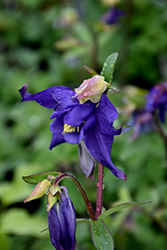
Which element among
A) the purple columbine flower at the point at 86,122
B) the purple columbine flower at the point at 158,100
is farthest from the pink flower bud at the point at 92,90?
the purple columbine flower at the point at 158,100

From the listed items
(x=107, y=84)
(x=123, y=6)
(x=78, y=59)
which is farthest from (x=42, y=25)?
(x=107, y=84)

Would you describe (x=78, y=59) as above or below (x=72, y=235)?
above

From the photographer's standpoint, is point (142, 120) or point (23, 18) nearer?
point (142, 120)

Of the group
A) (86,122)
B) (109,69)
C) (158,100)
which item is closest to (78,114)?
(86,122)

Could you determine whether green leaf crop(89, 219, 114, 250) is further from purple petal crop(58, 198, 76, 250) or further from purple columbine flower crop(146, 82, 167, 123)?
purple columbine flower crop(146, 82, 167, 123)

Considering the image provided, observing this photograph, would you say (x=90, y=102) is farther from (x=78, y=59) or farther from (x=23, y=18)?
(x=23, y=18)

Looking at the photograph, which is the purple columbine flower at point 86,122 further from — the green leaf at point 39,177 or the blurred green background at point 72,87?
the blurred green background at point 72,87

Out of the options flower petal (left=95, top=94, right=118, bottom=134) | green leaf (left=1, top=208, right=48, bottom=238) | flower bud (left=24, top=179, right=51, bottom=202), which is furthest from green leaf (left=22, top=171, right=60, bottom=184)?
green leaf (left=1, top=208, right=48, bottom=238)
